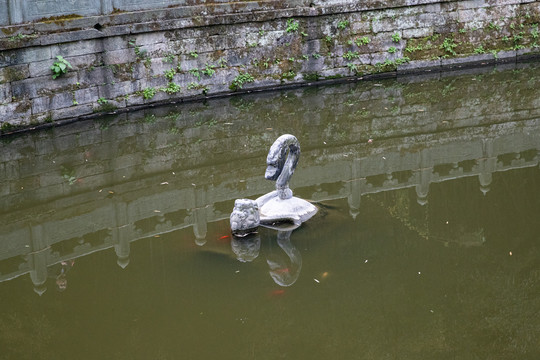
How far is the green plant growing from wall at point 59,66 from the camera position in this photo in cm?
1325

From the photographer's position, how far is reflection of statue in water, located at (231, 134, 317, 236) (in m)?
9.21

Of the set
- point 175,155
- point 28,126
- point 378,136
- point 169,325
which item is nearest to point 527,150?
point 378,136

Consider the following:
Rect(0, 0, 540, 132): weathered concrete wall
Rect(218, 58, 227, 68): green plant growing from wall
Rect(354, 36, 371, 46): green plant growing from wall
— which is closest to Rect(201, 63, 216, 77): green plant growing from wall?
Rect(0, 0, 540, 132): weathered concrete wall

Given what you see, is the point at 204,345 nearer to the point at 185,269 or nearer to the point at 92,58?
the point at 185,269

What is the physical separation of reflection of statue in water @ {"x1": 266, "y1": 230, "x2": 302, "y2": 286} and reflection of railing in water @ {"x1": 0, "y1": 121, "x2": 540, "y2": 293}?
2.97 ft

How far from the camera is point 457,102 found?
14398 millimetres

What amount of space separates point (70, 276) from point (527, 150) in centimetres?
683

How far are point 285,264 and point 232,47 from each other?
7.27 meters

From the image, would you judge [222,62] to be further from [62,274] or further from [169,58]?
[62,274]

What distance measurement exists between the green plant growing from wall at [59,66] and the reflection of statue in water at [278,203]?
5.07 m

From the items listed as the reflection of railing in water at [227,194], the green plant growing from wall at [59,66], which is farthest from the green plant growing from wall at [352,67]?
the green plant growing from wall at [59,66]

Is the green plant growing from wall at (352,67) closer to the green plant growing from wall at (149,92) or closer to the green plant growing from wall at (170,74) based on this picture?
the green plant growing from wall at (170,74)

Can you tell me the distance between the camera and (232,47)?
15.1m

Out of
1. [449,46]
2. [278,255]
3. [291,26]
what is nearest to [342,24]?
[291,26]
